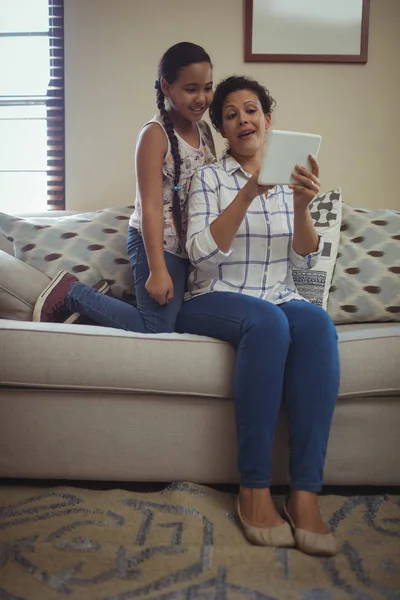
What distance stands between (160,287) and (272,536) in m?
0.66

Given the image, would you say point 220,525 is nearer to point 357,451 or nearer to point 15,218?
point 357,451

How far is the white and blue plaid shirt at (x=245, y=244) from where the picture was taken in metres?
1.56

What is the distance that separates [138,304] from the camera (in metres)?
1.64

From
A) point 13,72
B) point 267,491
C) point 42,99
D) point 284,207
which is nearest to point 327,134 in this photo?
point 284,207

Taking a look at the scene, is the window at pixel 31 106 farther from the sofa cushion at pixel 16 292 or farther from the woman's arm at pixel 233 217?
the woman's arm at pixel 233 217

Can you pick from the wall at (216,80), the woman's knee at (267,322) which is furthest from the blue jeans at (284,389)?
the wall at (216,80)

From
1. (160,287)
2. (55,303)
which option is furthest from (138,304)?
(55,303)

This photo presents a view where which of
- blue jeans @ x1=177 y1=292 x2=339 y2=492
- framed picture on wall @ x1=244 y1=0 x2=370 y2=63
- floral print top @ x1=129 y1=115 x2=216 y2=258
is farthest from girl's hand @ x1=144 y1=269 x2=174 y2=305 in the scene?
framed picture on wall @ x1=244 y1=0 x2=370 y2=63

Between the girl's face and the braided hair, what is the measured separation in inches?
0.6

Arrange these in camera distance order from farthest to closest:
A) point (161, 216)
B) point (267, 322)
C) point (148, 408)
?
1. point (161, 216)
2. point (148, 408)
3. point (267, 322)

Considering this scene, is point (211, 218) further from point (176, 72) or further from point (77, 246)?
point (77, 246)

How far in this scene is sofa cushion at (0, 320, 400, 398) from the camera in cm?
144

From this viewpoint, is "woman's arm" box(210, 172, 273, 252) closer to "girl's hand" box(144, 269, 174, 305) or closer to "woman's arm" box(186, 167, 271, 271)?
"woman's arm" box(186, 167, 271, 271)

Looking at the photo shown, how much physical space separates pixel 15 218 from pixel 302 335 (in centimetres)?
112
